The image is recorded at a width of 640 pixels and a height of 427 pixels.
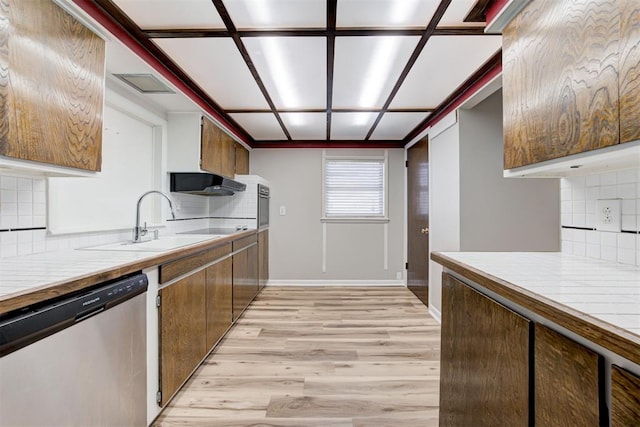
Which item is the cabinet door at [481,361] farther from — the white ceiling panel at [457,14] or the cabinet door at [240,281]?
the cabinet door at [240,281]

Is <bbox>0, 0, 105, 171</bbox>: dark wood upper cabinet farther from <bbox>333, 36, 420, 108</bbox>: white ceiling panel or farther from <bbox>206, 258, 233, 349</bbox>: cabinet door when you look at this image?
<bbox>333, 36, 420, 108</bbox>: white ceiling panel

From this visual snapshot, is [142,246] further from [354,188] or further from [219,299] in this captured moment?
[354,188]

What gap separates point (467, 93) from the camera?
262 centimetres

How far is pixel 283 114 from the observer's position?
11.1ft

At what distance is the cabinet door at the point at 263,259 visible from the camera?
411 cm

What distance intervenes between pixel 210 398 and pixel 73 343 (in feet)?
3.65

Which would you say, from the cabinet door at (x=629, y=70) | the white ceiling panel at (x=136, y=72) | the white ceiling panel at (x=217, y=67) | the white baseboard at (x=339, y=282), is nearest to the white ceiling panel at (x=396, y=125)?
the white ceiling panel at (x=217, y=67)

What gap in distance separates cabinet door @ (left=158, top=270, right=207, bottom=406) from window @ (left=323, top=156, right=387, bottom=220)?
285 cm

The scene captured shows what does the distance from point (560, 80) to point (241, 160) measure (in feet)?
12.3

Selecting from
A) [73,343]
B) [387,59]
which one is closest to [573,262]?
[387,59]

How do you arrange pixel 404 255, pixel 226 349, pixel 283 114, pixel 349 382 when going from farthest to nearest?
1. pixel 404 255
2. pixel 283 114
3. pixel 226 349
4. pixel 349 382

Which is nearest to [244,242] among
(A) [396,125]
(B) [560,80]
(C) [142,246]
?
(C) [142,246]

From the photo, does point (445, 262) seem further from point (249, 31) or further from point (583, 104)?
point (249, 31)

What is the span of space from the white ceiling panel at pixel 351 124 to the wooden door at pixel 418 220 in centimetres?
76
